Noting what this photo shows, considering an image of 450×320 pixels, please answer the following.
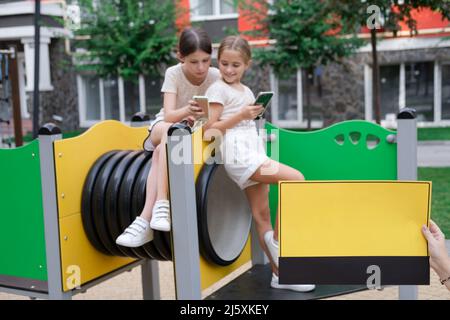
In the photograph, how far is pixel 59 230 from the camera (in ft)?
9.66

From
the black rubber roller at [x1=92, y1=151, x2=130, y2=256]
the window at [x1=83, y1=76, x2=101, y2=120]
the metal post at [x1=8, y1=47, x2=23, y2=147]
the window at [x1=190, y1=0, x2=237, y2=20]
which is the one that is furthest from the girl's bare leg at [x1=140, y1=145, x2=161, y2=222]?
the window at [x1=83, y1=76, x2=101, y2=120]

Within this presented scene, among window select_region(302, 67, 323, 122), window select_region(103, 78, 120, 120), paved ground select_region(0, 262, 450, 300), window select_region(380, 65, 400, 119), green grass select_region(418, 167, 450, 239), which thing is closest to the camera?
paved ground select_region(0, 262, 450, 300)

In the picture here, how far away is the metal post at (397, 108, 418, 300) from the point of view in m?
3.06

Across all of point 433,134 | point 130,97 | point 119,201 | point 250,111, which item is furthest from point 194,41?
point 130,97

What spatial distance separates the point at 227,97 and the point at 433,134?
40.6 feet

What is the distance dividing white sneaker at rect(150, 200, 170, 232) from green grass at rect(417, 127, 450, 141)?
38.4 ft

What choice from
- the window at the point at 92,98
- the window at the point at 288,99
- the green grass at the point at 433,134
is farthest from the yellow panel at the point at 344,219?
the window at the point at 92,98

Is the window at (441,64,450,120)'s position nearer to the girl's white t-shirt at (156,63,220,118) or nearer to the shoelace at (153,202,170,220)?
the girl's white t-shirt at (156,63,220,118)

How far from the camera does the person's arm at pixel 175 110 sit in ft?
8.57

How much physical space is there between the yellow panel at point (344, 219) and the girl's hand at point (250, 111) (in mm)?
898

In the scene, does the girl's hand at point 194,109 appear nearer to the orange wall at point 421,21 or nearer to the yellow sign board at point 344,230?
the yellow sign board at point 344,230

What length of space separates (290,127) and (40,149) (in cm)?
1419
